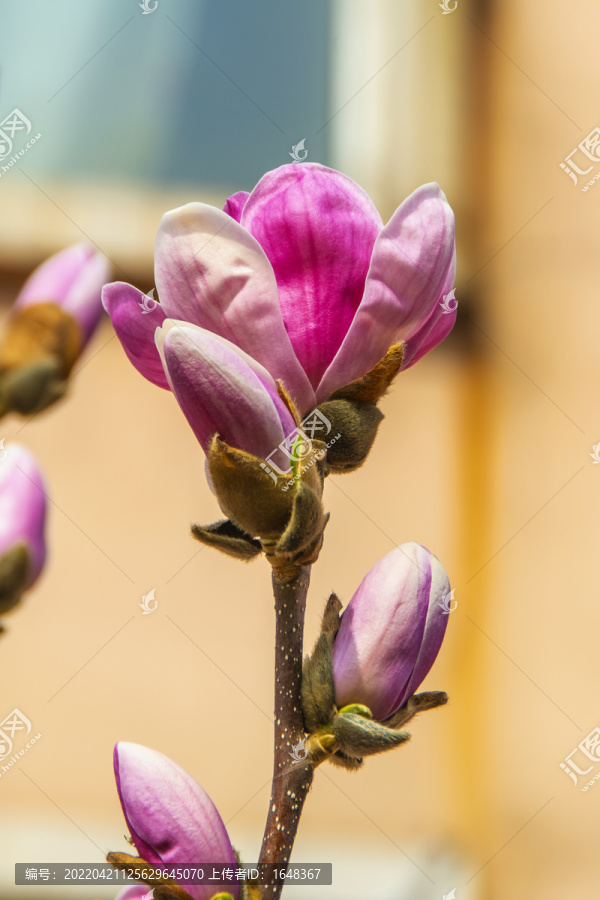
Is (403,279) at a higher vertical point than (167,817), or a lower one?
higher

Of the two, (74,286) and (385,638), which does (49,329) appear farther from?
(385,638)

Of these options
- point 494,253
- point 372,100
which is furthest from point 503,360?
point 372,100

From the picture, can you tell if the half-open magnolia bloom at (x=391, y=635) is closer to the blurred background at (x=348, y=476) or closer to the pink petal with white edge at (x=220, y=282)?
the pink petal with white edge at (x=220, y=282)

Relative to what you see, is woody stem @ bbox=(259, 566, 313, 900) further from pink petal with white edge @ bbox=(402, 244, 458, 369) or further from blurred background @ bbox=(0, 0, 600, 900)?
blurred background @ bbox=(0, 0, 600, 900)

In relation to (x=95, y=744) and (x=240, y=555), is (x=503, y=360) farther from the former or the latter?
(x=240, y=555)

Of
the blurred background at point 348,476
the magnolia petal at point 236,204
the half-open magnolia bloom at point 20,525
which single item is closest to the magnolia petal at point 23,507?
the half-open magnolia bloom at point 20,525

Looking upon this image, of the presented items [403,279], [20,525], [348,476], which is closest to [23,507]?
[20,525]

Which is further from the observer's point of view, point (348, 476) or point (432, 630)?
point (348, 476)

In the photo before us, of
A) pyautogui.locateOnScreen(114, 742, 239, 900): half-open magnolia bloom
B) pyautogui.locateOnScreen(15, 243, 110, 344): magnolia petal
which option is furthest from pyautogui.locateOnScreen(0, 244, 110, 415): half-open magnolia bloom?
pyautogui.locateOnScreen(114, 742, 239, 900): half-open magnolia bloom
